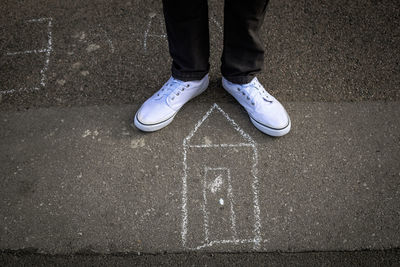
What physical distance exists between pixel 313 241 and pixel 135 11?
2.49 meters

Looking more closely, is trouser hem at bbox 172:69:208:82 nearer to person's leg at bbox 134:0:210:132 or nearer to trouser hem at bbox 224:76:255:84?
person's leg at bbox 134:0:210:132

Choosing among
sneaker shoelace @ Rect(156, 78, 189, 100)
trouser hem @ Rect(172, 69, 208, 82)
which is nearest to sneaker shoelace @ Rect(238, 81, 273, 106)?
trouser hem @ Rect(172, 69, 208, 82)

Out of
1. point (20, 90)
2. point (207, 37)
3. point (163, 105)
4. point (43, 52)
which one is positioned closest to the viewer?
point (207, 37)

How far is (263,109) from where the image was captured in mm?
2279

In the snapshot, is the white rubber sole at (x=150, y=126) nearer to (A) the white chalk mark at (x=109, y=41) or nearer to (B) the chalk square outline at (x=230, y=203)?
(B) the chalk square outline at (x=230, y=203)

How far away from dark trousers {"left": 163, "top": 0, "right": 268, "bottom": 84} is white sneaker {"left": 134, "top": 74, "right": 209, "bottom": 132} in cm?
7

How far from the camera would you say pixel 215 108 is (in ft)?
8.20

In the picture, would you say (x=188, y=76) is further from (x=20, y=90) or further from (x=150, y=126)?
(x=20, y=90)

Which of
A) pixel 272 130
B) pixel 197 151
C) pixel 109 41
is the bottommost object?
pixel 197 151

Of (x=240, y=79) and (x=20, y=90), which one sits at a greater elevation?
(x=240, y=79)

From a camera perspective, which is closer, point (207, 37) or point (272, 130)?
point (207, 37)

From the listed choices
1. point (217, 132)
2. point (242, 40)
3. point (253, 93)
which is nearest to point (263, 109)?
point (253, 93)

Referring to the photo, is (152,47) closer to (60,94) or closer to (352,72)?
(60,94)

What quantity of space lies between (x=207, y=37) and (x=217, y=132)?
68cm
